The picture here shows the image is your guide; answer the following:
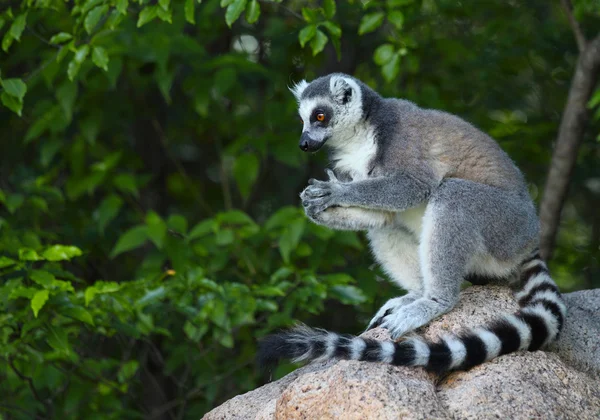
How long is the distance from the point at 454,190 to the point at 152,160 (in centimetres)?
497

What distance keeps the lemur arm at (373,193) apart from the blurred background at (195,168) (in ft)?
3.33

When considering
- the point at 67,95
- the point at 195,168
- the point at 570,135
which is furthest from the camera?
the point at 195,168

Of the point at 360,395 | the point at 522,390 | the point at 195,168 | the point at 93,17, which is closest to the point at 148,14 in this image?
the point at 93,17

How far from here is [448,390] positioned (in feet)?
12.4

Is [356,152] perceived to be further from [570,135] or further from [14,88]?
[570,135]

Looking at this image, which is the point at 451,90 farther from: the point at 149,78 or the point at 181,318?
the point at 181,318

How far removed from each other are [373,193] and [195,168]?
497cm

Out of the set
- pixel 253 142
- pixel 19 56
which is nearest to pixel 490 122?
pixel 253 142

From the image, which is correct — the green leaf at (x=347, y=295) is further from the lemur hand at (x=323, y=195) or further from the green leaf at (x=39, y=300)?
the green leaf at (x=39, y=300)

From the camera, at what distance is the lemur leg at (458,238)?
14.2 feet

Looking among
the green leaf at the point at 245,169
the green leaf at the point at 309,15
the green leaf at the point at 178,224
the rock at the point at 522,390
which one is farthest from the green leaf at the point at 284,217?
the rock at the point at 522,390

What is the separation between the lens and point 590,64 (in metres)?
6.62

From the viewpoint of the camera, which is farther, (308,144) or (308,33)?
(308,33)

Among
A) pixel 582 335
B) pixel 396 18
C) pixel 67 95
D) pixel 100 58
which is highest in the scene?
pixel 396 18
